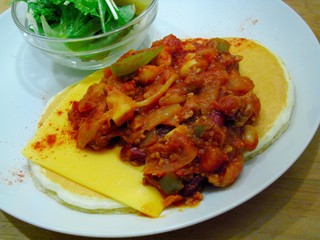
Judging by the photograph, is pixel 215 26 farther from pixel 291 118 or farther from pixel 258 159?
pixel 258 159

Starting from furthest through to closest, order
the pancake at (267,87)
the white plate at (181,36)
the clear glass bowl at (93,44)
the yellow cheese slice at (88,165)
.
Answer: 1. the clear glass bowl at (93,44)
2. the pancake at (267,87)
3. the yellow cheese slice at (88,165)
4. the white plate at (181,36)

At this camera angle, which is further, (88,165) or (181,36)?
(181,36)

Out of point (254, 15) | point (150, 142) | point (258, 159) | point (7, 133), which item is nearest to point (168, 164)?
point (150, 142)

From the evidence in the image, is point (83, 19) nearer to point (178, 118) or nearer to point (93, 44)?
point (93, 44)

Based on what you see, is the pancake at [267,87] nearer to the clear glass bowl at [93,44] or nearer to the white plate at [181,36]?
the white plate at [181,36]

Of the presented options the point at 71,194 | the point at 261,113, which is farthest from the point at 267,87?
the point at 71,194

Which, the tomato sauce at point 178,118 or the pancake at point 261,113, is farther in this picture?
the pancake at point 261,113

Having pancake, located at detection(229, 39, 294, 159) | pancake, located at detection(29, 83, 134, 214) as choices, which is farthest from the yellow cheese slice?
pancake, located at detection(229, 39, 294, 159)

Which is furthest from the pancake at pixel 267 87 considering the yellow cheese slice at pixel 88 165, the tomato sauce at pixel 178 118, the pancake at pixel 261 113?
the yellow cheese slice at pixel 88 165
